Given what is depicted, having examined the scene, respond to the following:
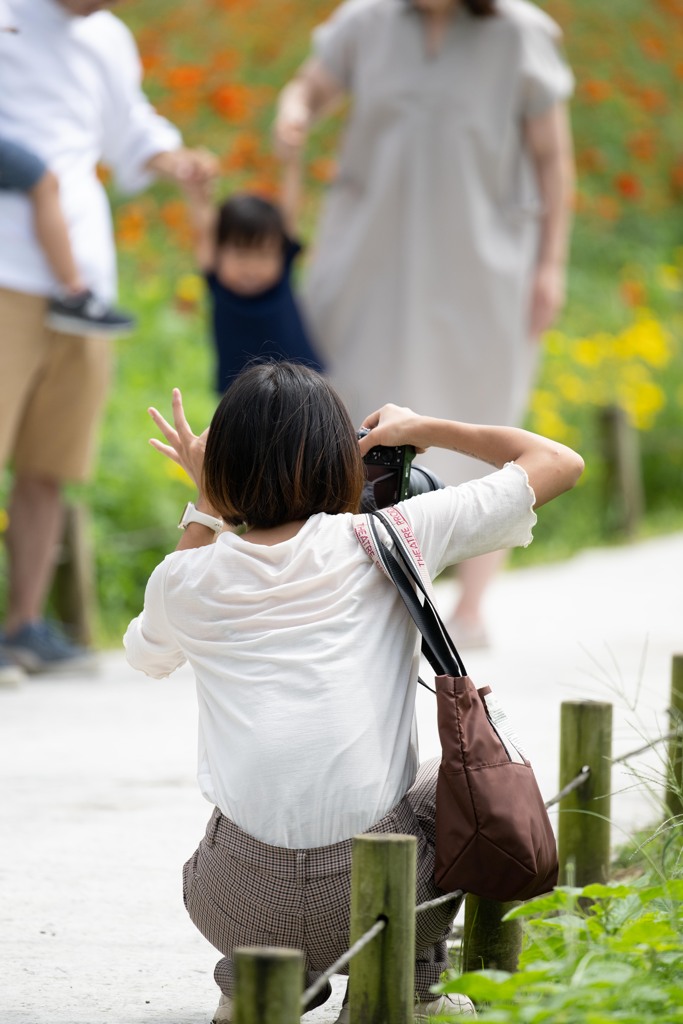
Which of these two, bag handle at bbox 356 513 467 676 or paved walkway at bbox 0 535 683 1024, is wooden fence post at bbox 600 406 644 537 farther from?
bag handle at bbox 356 513 467 676

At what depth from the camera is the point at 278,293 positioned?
4398 mm

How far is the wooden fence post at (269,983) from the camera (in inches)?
55.0

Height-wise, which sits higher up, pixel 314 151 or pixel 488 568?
pixel 314 151

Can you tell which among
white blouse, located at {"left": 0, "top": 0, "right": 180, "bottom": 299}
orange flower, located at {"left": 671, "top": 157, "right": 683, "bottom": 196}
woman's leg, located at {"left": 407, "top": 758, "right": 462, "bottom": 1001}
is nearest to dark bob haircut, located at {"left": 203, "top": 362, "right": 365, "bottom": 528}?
woman's leg, located at {"left": 407, "top": 758, "right": 462, "bottom": 1001}

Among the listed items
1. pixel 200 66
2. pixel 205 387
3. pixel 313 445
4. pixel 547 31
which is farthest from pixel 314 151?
pixel 313 445

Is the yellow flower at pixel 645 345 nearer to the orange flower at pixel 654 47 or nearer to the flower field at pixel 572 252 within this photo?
the flower field at pixel 572 252

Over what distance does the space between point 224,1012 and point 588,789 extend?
2.62 ft

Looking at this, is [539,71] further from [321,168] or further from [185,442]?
[321,168]

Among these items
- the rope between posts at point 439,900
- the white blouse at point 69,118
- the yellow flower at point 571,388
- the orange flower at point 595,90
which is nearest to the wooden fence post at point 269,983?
the rope between posts at point 439,900

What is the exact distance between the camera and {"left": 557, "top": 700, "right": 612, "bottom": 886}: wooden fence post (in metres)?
2.47

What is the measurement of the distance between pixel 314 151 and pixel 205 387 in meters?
4.08

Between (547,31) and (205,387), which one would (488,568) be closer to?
(547,31)

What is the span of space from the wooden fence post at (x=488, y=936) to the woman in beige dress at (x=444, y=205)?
7.49 feet

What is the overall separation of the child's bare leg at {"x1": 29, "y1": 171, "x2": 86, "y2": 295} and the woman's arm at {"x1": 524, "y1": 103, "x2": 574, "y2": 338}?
1.36m
